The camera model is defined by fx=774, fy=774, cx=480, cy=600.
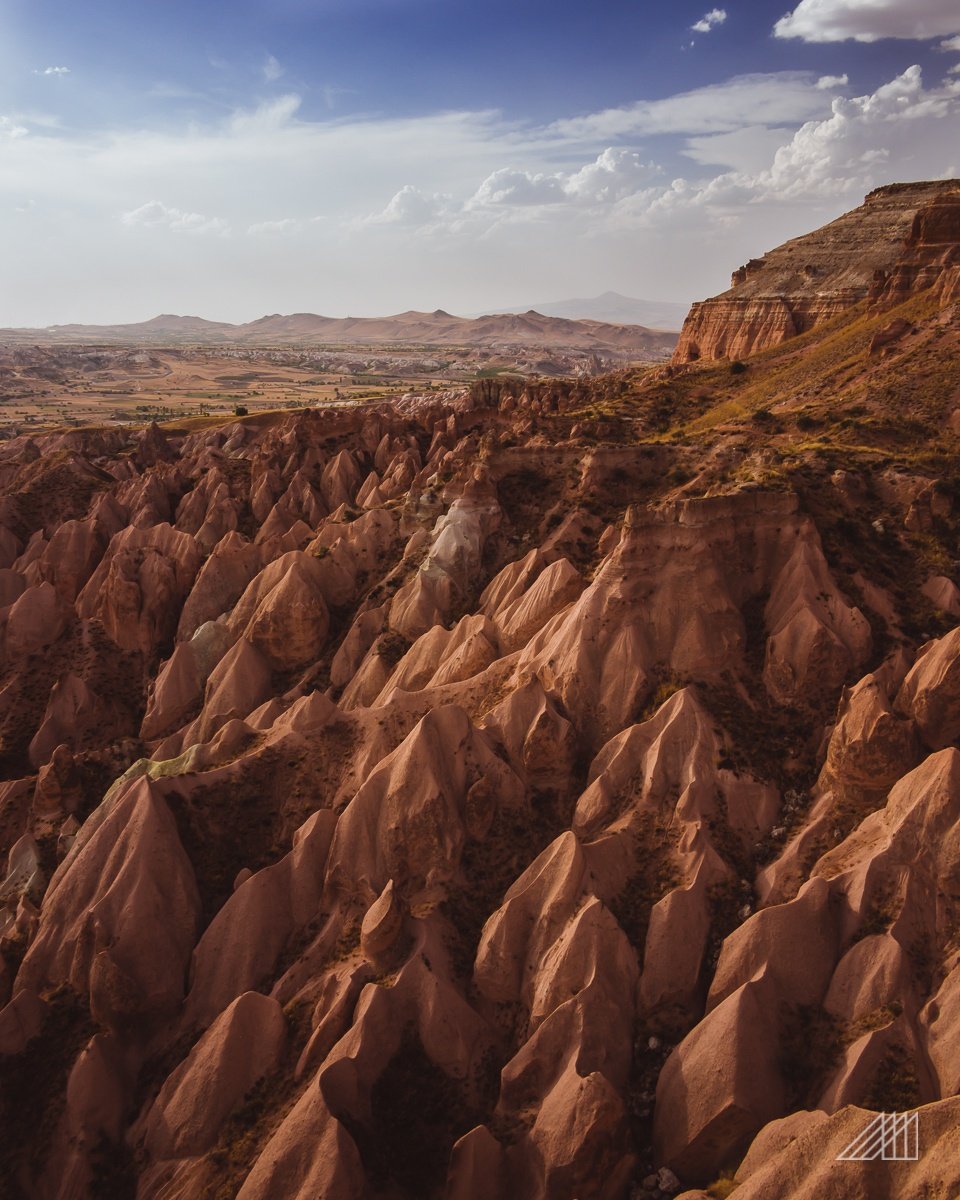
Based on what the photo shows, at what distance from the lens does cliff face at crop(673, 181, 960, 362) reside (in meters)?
73.6

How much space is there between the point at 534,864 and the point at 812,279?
77.5m

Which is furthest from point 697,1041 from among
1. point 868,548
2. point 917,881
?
point 868,548

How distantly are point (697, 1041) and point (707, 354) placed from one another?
268 feet

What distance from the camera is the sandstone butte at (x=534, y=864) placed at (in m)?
15.5

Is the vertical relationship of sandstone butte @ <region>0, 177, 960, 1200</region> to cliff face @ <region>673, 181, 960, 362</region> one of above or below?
below

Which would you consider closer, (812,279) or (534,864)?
(534,864)

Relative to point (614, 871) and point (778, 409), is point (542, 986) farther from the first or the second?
point (778, 409)

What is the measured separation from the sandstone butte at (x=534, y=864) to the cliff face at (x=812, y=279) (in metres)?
43.0

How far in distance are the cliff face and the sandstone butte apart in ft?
141

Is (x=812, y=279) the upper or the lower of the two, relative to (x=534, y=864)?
upper

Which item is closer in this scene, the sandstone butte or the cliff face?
the sandstone butte

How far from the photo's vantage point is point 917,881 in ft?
54.5

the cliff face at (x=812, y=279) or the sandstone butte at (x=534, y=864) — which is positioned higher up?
the cliff face at (x=812, y=279)

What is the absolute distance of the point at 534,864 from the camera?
778 inches
